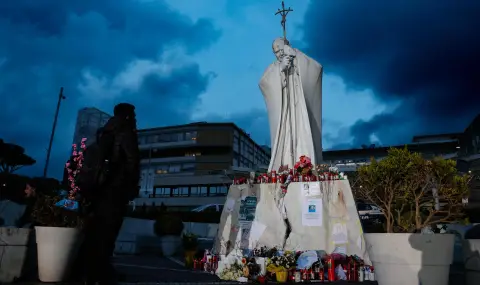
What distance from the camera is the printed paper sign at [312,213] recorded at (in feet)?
34.3

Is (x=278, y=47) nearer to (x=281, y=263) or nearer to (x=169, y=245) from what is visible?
(x=281, y=263)

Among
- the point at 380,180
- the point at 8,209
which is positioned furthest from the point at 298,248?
the point at 8,209

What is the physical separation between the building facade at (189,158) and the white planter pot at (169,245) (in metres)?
40.7

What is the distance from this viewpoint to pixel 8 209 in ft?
29.0

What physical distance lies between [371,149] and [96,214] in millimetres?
64712

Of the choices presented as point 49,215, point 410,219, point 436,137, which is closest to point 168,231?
point 49,215

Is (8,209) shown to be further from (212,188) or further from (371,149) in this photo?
(371,149)

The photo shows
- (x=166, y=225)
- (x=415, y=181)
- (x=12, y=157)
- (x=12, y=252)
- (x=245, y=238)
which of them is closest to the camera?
(x=12, y=252)

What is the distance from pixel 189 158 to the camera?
70188mm

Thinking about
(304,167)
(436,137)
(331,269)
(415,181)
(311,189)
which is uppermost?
(436,137)

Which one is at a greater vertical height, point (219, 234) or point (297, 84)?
point (297, 84)

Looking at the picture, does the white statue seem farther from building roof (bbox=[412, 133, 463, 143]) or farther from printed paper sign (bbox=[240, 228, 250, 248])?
building roof (bbox=[412, 133, 463, 143])

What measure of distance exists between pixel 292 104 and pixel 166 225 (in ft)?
25.4

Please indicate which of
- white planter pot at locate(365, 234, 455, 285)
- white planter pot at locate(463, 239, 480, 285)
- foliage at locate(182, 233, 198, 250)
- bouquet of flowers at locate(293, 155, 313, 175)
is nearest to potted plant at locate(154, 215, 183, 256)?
foliage at locate(182, 233, 198, 250)
